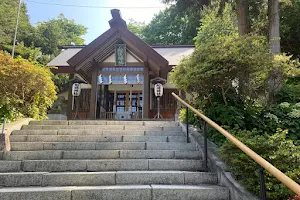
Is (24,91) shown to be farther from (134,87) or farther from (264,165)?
(134,87)

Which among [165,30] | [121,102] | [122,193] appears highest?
[165,30]

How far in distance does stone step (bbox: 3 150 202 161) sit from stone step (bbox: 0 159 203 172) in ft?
0.87

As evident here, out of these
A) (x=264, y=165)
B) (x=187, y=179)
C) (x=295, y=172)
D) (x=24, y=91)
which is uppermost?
(x=24, y=91)

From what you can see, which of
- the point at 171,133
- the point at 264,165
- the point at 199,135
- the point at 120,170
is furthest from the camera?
the point at 171,133

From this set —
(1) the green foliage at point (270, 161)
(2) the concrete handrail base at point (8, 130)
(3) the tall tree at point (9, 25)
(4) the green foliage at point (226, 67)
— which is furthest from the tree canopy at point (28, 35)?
(1) the green foliage at point (270, 161)

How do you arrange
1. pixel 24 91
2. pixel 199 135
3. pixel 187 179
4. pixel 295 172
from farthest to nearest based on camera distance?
1. pixel 24 91
2. pixel 199 135
3. pixel 187 179
4. pixel 295 172

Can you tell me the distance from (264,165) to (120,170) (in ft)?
6.55

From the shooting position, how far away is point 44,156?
3.41m

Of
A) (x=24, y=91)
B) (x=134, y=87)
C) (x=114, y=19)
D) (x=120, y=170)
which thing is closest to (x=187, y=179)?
(x=120, y=170)

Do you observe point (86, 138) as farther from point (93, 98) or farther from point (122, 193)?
point (93, 98)

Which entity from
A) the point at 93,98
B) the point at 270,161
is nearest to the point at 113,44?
the point at 93,98

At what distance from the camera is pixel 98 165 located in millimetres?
3102

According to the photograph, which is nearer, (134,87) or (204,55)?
(204,55)

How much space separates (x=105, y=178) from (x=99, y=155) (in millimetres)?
731
